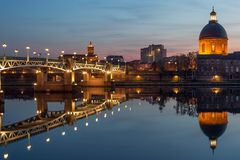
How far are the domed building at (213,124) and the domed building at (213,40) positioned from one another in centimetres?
10906

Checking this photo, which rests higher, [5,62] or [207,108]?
[5,62]

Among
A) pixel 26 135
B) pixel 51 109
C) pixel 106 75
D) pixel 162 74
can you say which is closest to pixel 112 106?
pixel 51 109

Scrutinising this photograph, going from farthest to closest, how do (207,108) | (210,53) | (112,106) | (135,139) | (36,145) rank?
(210,53)
(112,106)
(207,108)
(135,139)
(36,145)

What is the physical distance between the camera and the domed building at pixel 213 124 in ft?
101

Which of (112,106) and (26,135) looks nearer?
(26,135)

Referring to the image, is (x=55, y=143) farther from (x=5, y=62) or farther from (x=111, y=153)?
(x=5, y=62)

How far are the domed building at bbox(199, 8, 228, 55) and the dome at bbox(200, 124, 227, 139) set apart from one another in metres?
118

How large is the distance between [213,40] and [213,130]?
12172 cm

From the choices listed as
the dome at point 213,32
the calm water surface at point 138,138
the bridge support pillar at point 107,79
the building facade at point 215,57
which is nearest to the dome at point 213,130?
the calm water surface at point 138,138

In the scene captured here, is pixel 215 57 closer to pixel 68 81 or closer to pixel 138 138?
pixel 68 81

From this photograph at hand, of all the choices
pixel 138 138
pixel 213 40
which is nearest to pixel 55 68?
pixel 138 138

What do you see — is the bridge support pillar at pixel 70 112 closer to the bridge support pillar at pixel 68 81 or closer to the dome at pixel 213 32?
the bridge support pillar at pixel 68 81

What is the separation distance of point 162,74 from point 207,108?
284ft

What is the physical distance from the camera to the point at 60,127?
3700 cm
